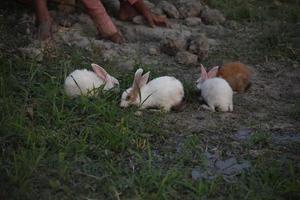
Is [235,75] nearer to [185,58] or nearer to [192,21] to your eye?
[185,58]

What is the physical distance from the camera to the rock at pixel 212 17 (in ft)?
23.8

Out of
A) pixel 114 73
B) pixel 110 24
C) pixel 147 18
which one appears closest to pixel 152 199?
pixel 114 73

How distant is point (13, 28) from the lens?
611 cm

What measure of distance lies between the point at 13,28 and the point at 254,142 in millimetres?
3092

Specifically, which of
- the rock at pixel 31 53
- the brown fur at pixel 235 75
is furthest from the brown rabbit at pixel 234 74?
the rock at pixel 31 53

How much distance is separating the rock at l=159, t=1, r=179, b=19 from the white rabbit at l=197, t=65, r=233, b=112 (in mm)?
2424

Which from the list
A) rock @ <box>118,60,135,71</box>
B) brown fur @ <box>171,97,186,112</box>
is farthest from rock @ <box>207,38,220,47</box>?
brown fur @ <box>171,97,186,112</box>

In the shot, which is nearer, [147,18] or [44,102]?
[44,102]

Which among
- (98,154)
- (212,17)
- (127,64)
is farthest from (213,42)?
(98,154)

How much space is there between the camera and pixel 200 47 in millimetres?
5961

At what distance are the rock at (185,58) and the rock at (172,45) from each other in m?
0.10

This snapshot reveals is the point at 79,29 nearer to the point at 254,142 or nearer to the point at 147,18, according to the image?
the point at 147,18

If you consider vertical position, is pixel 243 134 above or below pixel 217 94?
below

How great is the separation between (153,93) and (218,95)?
0.54 meters
